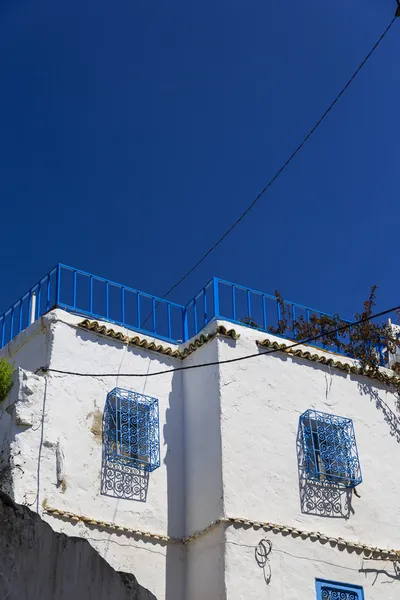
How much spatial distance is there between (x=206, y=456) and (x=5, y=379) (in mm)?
2845

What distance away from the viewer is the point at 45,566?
27.0 ft

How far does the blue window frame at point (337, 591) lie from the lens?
11.7m

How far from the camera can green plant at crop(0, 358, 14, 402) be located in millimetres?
12320

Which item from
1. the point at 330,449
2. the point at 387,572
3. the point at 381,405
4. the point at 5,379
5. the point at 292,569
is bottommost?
the point at 292,569

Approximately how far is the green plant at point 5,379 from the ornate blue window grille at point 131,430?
132cm

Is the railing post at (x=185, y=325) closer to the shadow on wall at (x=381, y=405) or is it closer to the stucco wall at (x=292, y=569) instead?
the shadow on wall at (x=381, y=405)

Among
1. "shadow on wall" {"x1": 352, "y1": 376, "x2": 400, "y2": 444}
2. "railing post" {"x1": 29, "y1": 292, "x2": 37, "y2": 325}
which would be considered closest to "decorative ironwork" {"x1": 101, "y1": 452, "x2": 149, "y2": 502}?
"railing post" {"x1": 29, "y1": 292, "x2": 37, "y2": 325}

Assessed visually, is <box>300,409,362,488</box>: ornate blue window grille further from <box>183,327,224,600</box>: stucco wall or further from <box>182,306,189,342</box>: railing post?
<box>182,306,189,342</box>: railing post

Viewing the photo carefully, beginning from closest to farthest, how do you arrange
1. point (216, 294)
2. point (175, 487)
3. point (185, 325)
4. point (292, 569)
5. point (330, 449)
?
point (292, 569) < point (175, 487) < point (330, 449) < point (216, 294) < point (185, 325)

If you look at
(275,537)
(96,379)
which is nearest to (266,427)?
(275,537)

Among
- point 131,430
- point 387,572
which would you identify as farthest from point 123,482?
point 387,572

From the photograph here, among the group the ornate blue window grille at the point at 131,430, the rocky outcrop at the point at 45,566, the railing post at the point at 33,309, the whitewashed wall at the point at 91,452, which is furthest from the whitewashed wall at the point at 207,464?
the rocky outcrop at the point at 45,566

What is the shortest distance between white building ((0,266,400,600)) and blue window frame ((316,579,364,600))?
0.06 ft

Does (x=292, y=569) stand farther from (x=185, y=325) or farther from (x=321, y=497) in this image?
(x=185, y=325)
